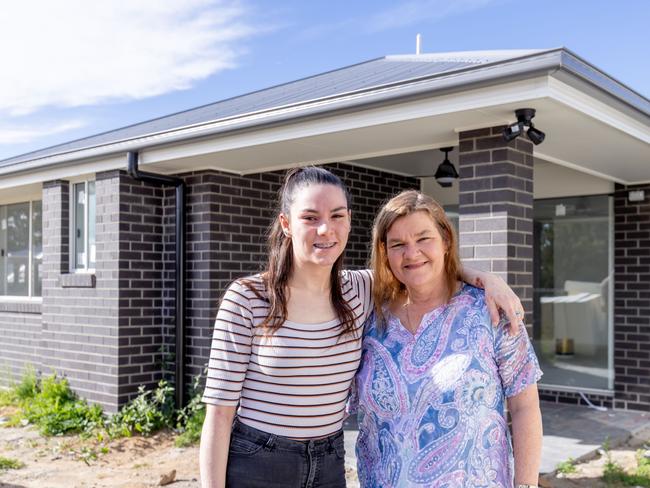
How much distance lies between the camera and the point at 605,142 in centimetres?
533

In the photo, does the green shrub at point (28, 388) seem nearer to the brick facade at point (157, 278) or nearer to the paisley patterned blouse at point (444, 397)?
the brick facade at point (157, 278)

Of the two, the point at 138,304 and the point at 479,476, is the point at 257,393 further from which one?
the point at 138,304

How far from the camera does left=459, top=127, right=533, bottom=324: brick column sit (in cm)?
471

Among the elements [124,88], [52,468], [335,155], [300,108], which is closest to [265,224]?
[335,155]

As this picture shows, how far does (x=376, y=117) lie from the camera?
183 inches

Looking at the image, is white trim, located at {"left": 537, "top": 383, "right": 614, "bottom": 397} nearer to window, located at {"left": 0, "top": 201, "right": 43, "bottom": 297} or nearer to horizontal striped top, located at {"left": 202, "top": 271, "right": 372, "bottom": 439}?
horizontal striped top, located at {"left": 202, "top": 271, "right": 372, "bottom": 439}

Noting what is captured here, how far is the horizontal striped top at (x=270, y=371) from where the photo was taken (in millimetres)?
1998

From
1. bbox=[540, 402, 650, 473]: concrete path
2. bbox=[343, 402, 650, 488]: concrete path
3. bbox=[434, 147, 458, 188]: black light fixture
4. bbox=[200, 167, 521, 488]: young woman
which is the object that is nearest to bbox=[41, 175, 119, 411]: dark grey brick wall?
bbox=[343, 402, 650, 488]: concrete path

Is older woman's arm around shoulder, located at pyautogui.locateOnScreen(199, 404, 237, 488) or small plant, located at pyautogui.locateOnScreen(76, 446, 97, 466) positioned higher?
older woman's arm around shoulder, located at pyautogui.locateOnScreen(199, 404, 237, 488)

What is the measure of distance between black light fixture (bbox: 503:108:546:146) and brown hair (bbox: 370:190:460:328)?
2315 mm

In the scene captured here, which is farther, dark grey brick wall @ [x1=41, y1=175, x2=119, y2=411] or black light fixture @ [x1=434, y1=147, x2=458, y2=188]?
dark grey brick wall @ [x1=41, y1=175, x2=119, y2=411]

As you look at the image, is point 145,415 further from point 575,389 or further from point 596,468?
point 575,389

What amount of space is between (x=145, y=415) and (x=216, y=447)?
4.83m

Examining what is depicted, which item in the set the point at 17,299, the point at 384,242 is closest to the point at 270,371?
the point at 384,242
